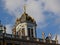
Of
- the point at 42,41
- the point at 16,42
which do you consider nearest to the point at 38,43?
the point at 42,41

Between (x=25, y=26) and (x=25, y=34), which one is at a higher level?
(x=25, y=26)

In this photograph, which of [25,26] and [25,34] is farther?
[25,26]

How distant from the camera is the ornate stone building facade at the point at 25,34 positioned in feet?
249

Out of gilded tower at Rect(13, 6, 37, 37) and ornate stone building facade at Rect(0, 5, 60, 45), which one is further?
gilded tower at Rect(13, 6, 37, 37)

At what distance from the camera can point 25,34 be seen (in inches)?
3243

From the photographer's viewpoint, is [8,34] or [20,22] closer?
[8,34]

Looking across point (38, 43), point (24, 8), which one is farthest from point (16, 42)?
point (24, 8)

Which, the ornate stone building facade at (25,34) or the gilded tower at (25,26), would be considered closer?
the ornate stone building facade at (25,34)

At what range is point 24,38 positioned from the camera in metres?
77.6

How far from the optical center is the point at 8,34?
2953 inches

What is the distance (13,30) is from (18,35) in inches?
283

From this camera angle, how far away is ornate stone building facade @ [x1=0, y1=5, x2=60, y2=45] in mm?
75875

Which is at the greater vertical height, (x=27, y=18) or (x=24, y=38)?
(x=27, y=18)

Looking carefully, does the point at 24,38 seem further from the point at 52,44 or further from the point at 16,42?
the point at 52,44
